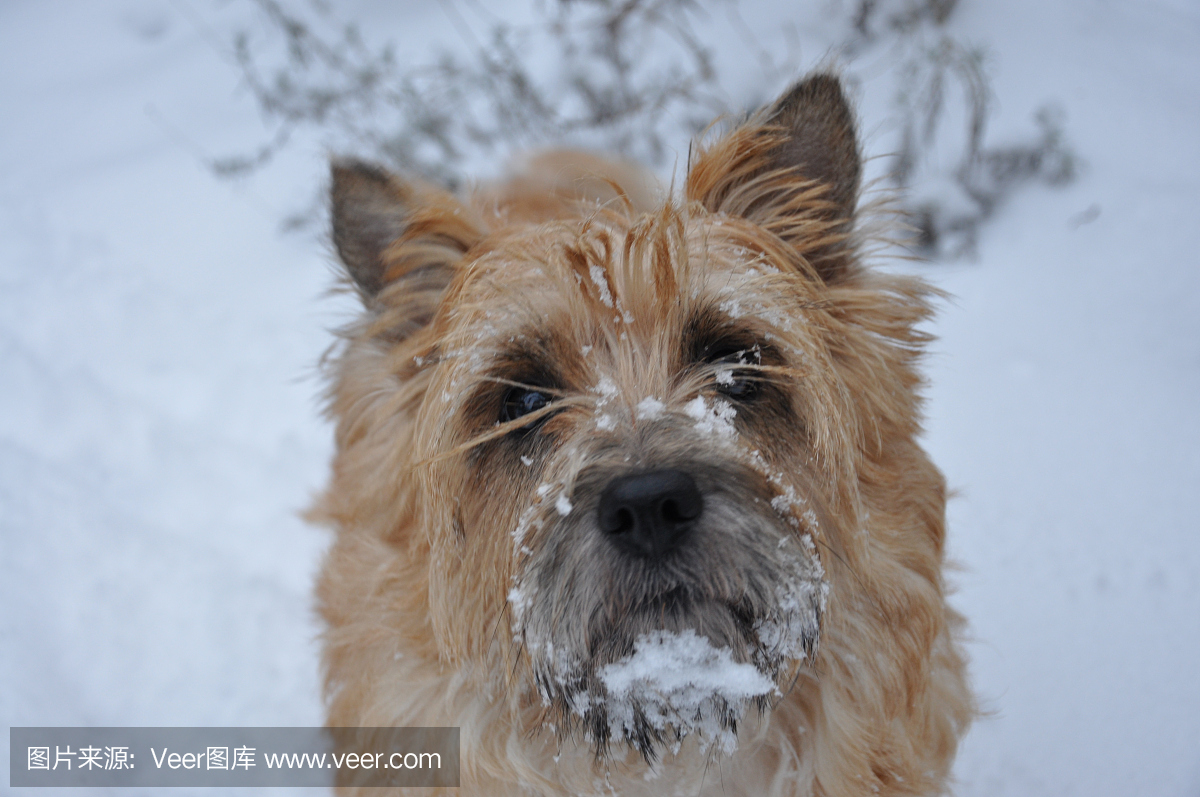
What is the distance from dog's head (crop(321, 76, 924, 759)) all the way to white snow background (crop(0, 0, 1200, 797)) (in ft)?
2.36

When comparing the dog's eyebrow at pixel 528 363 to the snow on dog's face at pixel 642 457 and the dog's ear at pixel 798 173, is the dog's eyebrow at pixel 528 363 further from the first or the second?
the dog's ear at pixel 798 173

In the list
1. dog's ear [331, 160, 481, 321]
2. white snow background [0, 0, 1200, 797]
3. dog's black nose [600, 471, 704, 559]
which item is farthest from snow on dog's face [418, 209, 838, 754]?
white snow background [0, 0, 1200, 797]

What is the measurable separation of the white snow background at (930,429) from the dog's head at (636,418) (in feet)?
2.36

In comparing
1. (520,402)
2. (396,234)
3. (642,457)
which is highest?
(396,234)

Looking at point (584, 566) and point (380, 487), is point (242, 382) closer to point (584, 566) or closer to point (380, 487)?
point (380, 487)

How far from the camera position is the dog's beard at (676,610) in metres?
1.53

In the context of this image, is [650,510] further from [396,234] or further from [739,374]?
[396,234]

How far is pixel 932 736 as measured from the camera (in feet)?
7.47

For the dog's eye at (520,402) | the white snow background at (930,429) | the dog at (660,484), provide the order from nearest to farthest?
the dog at (660,484), the dog's eye at (520,402), the white snow background at (930,429)

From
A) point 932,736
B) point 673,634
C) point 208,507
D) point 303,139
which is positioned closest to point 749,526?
point 673,634

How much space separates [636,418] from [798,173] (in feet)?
3.16

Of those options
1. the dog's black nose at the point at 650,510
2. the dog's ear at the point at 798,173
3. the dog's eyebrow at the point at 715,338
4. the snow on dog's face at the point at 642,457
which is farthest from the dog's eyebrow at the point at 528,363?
the dog's ear at the point at 798,173

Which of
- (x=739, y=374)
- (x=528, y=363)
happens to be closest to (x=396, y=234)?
(x=528, y=363)

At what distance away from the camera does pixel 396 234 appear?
2.16 metres
